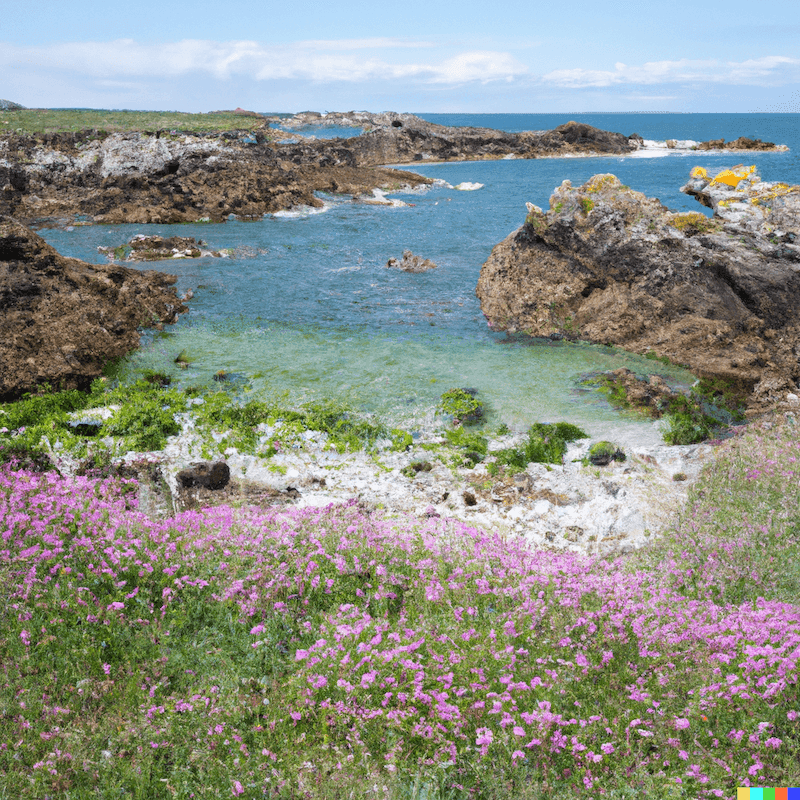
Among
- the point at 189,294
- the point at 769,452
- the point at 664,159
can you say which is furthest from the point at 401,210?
the point at 664,159

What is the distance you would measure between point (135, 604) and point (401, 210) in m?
48.6

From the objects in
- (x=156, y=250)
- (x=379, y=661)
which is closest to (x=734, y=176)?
(x=379, y=661)

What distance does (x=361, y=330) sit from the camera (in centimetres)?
2125

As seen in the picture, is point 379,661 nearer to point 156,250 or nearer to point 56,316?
point 56,316

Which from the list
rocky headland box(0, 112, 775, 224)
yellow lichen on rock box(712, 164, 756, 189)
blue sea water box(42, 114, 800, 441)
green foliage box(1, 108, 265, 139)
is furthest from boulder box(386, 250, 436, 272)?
green foliage box(1, 108, 265, 139)

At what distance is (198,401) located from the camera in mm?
15359

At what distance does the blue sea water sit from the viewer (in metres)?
16.0

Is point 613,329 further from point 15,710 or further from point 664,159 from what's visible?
point 664,159

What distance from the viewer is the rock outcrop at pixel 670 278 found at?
18.0 metres

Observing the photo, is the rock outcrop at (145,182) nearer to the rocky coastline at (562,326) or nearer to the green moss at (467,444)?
the rocky coastline at (562,326)

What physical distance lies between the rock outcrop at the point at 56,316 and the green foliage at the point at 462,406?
9493mm

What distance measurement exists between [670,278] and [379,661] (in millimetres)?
17858

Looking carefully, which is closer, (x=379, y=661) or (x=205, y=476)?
(x=379, y=661)

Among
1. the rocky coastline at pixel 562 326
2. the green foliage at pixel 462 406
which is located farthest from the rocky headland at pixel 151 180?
the green foliage at pixel 462 406
